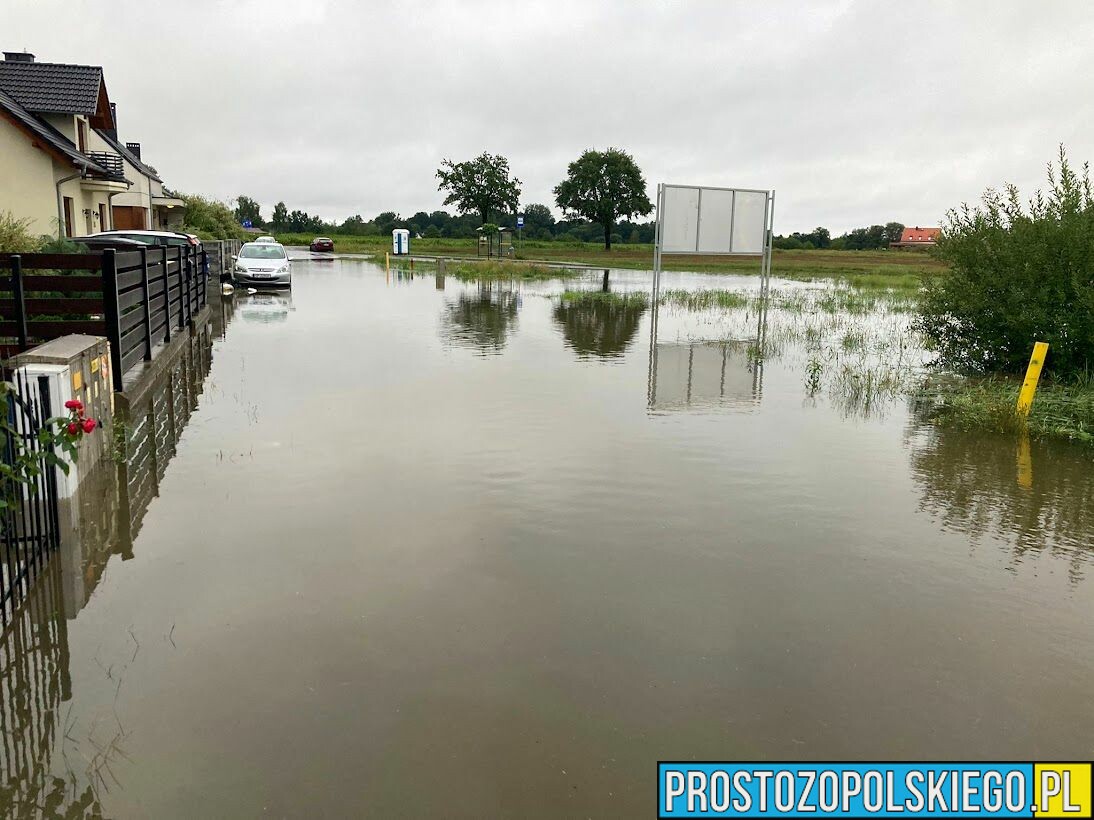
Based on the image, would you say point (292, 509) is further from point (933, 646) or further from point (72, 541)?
point (933, 646)

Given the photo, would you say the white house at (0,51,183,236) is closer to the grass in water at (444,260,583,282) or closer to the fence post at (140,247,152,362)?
the fence post at (140,247,152,362)

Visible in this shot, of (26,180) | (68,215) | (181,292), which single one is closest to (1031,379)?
(181,292)

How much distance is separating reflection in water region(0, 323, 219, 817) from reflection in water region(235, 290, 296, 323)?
1346 centimetres

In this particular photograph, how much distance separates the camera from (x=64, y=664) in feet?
13.7

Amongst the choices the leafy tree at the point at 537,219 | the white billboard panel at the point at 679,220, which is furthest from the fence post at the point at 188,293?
the leafy tree at the point at 537,219

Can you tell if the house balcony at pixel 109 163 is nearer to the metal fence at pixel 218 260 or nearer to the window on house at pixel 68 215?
the window on house at pixel 68 215

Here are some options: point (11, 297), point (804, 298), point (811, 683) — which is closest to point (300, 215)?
point (804, 298)

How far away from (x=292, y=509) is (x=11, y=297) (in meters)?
6.03

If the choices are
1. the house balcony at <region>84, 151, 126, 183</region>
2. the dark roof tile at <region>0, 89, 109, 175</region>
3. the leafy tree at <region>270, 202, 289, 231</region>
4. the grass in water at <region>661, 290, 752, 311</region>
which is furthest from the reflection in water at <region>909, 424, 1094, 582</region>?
the leafy tree at <region>270, 202, 289, 231</region>

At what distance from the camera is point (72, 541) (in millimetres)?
5746

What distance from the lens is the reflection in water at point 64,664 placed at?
3.30 metres

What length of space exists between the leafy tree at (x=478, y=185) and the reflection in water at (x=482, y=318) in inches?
2501

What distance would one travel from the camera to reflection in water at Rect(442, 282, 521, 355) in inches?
687

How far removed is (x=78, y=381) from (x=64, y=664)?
366 cm
